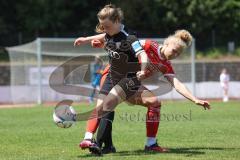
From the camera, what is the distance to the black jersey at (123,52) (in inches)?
304

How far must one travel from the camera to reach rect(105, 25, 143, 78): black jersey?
25.3 feet

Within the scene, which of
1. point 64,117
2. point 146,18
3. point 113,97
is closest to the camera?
point 113,97

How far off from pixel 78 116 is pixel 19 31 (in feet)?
105

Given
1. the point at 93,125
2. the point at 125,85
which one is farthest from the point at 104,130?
the point at 125,85

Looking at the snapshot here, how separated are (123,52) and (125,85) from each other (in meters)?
0.45

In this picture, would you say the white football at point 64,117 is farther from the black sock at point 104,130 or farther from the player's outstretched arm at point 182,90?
the player's outstretched arm at point 182,90

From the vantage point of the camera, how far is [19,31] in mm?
40875

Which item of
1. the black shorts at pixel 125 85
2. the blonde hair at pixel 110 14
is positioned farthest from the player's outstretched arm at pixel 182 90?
the blonde hair at pixel 110 14

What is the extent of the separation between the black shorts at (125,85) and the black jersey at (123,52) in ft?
0.22

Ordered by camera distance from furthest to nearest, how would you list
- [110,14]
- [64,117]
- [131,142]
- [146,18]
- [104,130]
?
1. [146,18]
2. [131,142]
3. [64,117]
4. [104,130]
5. [110,14]

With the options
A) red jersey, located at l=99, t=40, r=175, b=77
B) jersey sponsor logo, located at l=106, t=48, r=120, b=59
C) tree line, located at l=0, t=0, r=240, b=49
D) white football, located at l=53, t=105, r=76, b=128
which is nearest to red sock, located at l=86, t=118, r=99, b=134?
white football, located at l=53, t=105, r=76, b=128

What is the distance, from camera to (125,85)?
26.0ft

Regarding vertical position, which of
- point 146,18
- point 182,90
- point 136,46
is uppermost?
point 146,18

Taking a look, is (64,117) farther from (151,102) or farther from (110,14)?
(110,14)
